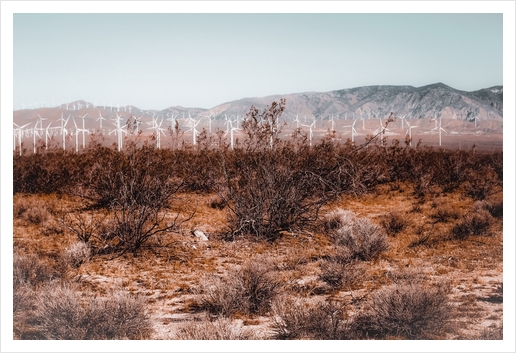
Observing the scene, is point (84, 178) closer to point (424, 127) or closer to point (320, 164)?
point (320, 164)

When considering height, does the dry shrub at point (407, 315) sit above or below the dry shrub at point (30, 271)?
below

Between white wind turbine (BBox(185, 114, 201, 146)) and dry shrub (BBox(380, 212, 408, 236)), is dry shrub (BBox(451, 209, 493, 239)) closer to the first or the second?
dry shrub (BBox(380, 212, 408, 236))

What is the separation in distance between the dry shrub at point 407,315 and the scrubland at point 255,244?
1 cm

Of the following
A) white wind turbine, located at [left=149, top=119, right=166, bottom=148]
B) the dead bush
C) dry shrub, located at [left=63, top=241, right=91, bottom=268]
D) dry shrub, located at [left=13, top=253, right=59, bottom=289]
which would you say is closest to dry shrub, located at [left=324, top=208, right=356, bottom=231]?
white wind turbine, located at [left=149, top=119, right=166, bottom=148]

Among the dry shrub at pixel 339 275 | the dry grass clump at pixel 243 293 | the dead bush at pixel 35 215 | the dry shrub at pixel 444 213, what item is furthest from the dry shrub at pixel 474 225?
the dead bush at pixel 35 215

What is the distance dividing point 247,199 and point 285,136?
1040mm

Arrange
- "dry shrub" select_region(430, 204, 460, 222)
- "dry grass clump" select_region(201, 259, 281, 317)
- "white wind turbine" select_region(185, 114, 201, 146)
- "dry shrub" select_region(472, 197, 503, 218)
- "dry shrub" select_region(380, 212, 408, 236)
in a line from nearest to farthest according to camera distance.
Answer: "dry grass clump" select_region(201, 259, 281, 317)
"dry shrub" select_region(472, 197, 503, 218)
"white wind turbine" select_region(185, 114, 201, 146)
"dry shrub" select_region(380, 212, 408, 236)
"dry shrub" select_region(430, 204, 460, 222)

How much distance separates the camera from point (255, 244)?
6.54 meters

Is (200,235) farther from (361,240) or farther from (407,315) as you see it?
(407,315)

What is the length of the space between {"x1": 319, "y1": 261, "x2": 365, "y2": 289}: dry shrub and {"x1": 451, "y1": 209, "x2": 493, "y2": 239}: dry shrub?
6.45ft

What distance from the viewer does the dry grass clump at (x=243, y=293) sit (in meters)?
4.85

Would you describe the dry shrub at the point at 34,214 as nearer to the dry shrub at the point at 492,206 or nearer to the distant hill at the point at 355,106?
the distant hill at the point at 355,106

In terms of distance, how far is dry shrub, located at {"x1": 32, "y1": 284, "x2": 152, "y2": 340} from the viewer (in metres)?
4.69

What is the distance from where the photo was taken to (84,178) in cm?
753
